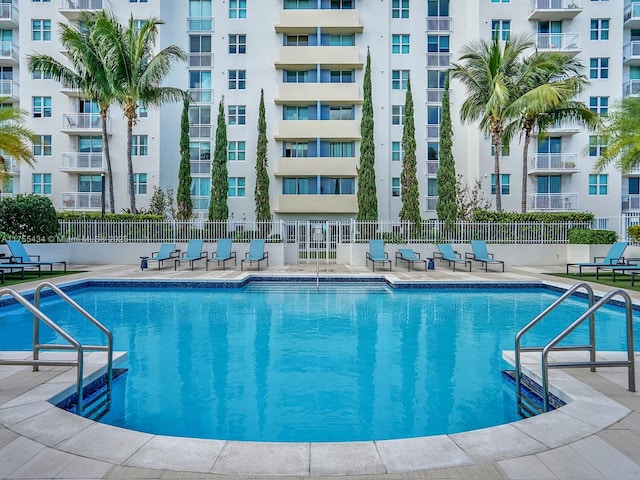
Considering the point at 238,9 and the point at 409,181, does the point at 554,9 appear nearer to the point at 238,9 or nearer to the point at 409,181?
the point at 409,181

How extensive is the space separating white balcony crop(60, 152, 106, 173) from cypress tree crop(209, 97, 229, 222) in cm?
847

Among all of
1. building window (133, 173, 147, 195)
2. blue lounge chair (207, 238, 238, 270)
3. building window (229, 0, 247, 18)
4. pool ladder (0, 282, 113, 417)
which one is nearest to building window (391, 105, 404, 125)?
building window (229, 0, 247, 18)

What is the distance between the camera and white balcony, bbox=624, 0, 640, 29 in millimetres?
27594

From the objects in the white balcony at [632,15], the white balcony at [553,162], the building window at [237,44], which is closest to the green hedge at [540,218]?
the white balcony at [553,162]

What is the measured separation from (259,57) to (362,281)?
19.7m

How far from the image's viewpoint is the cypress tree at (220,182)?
24094 millimetres

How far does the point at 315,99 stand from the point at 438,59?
343 inches

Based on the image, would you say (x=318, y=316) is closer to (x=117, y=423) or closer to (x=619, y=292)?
(x=117, y=423)

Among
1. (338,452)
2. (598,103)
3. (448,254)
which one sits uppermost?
(598,103)

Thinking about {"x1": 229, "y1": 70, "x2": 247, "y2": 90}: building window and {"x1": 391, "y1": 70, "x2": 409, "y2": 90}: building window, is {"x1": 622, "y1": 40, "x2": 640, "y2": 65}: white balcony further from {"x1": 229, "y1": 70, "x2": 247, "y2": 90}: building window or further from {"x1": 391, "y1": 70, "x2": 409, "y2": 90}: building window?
{"x1": 229, "y1": 70, "x2": 247, "y2": 90}: building window

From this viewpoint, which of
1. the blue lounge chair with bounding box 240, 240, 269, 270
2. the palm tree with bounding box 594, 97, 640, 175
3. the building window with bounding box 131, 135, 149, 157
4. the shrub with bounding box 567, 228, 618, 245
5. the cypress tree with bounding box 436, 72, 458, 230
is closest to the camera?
the palm tree with bounding box 594, 97, 640, 175

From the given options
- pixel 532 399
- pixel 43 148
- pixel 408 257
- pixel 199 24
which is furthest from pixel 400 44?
pixel 532 399

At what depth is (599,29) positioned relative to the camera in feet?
91.0

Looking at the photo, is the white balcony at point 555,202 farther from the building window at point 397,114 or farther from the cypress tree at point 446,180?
the building window at point 397,114
